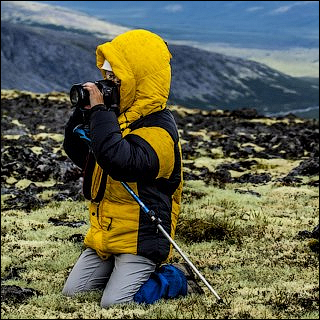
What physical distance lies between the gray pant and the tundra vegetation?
0.19m

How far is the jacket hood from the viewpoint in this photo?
862 centimetres

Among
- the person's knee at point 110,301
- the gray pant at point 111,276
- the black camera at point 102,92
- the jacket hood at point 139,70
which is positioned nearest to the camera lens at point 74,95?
the black camera at point 102,92

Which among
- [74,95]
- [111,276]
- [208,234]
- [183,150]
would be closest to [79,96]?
[74,95]

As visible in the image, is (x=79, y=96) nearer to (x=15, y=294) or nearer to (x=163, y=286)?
(x=163, y=286)

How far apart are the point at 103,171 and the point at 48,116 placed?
43.9 m

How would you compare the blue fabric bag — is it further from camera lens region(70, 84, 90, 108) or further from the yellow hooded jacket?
camera lens region(70, 84, 90, 108)

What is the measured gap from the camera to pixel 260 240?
46.5 ft

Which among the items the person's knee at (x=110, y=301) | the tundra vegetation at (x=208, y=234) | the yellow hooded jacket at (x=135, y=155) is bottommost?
the tundra vegetation at (x=208, y=234)

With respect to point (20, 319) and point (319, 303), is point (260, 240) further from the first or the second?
point (20, 319)

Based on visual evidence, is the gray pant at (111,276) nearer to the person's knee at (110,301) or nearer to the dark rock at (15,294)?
the person's knee at (110,301)

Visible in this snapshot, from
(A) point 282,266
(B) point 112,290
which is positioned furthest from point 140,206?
(A) point 282,266

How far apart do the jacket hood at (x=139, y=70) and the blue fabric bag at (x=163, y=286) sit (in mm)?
2527

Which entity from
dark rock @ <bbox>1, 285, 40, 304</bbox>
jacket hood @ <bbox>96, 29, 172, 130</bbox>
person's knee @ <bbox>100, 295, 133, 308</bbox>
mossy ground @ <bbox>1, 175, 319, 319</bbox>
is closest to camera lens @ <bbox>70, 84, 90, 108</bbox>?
jacket hood @ <bbox>96, 29, 172, 130</bbox>

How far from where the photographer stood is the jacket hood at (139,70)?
8.62 metres
